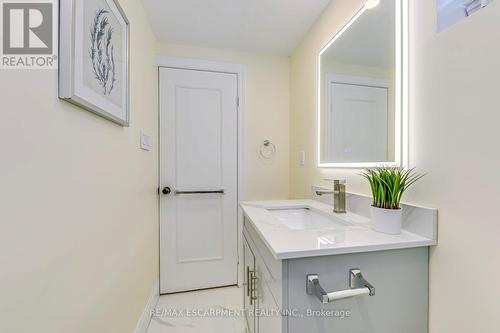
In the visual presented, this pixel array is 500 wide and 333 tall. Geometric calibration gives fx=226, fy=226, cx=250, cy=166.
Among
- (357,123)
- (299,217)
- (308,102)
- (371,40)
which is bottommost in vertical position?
(299,217)

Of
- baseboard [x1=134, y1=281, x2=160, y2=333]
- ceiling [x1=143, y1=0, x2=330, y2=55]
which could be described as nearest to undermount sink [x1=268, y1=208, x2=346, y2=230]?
baseboard [x1=134, y1=281, x2=160, y2=333]

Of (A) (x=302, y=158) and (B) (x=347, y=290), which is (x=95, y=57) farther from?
(A) (x=302, y=158)

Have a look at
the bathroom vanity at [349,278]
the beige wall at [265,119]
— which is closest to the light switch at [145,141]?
the beige wall at [265,119]

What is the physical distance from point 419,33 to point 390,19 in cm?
20

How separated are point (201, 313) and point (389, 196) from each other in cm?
162

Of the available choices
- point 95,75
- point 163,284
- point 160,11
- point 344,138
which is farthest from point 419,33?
point 163,284

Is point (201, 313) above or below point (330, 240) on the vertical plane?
below

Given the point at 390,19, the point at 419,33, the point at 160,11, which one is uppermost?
the point at 160,11

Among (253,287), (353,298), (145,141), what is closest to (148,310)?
(253,287)

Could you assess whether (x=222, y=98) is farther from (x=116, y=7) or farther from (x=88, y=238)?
(x=88, y=238)

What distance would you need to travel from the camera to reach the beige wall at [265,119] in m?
2.14

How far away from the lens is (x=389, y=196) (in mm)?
880

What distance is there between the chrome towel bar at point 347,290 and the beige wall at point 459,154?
11.8 inches

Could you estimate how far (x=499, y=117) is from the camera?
63 centimetres
